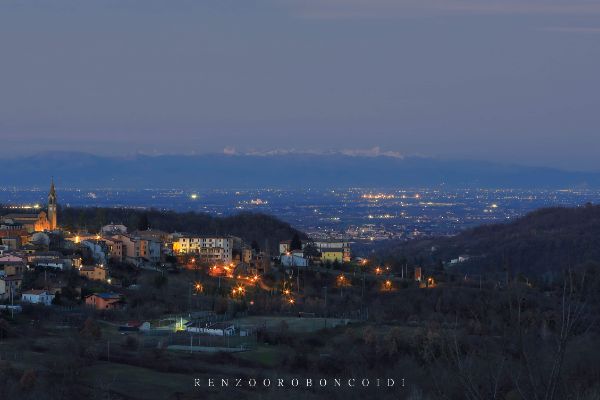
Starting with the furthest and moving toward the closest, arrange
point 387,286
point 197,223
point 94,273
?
1. point 197,223
2. point 387,286
3. point 94,273

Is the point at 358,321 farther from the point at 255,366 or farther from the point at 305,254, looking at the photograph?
the point at 305,254

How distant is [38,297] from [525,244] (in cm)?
3462

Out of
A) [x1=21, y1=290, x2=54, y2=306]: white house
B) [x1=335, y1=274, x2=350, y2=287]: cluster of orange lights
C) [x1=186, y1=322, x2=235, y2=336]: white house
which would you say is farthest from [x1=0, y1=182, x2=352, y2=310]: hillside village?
[x1=186, y1=322, x2=235, y2=336]: white house

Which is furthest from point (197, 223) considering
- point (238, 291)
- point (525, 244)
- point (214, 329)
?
point (214, 329)

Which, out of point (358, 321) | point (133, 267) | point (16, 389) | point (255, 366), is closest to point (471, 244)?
point (133, 267)

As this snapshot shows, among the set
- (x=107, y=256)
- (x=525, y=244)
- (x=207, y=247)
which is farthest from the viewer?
(x=525, y=244)

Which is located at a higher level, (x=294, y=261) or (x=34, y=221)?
(x=34, y=221)

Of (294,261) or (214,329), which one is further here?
(294,261)

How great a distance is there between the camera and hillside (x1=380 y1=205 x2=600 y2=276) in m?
52.4

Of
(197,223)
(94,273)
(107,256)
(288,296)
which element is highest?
(197,223)

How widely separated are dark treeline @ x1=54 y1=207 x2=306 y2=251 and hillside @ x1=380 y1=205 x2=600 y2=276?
6475mm

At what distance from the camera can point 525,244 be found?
58562mm

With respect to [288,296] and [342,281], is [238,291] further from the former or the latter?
[342,281]

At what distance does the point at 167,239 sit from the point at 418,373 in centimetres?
2432
